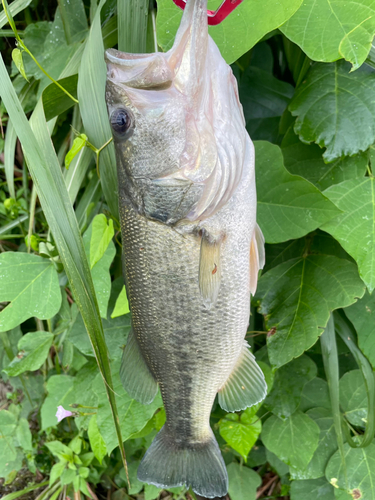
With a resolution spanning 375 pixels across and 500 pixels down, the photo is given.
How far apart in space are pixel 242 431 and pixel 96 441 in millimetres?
432

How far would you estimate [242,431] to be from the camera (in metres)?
1.08

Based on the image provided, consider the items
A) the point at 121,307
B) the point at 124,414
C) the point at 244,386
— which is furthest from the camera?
the point at 124,414

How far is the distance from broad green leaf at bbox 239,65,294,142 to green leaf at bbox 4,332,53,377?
3.00ft

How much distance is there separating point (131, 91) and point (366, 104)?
0.54 meters

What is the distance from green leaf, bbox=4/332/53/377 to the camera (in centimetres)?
116

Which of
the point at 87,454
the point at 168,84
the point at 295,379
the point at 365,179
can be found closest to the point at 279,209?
the point at 365,179

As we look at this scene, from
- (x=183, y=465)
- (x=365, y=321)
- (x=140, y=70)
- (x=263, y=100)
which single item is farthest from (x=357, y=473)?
(x=140, y=70)

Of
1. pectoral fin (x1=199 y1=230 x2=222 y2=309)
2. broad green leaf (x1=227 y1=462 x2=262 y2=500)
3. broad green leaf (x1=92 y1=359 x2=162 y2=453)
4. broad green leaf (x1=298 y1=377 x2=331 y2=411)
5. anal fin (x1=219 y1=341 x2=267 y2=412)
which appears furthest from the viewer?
broad green leaf (x1=227 y1=462 x2=262 y2=500)

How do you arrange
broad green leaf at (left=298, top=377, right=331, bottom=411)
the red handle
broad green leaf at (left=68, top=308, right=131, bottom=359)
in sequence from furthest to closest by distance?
broad green leaf at (left=298, top=377, right=331, bottom=411) < broad green leaf at (left=68, top=308, right=131, bottom=359) < the red handle

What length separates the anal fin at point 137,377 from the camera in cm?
82

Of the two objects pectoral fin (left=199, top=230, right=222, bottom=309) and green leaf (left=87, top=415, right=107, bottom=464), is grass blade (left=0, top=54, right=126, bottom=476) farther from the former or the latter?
green leaf (left=87, top=415, right=107, bottom=464)

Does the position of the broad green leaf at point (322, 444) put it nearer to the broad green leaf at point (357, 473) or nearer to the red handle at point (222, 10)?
the broad green leaf at point (357, 473)

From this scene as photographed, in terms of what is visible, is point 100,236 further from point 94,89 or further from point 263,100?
point 263,100

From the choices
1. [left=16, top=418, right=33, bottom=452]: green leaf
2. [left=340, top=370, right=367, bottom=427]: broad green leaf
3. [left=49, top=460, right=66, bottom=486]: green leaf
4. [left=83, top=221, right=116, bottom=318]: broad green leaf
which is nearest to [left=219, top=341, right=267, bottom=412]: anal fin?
[left=83, top=221, right=116, bottom=318]: broad green leaf
